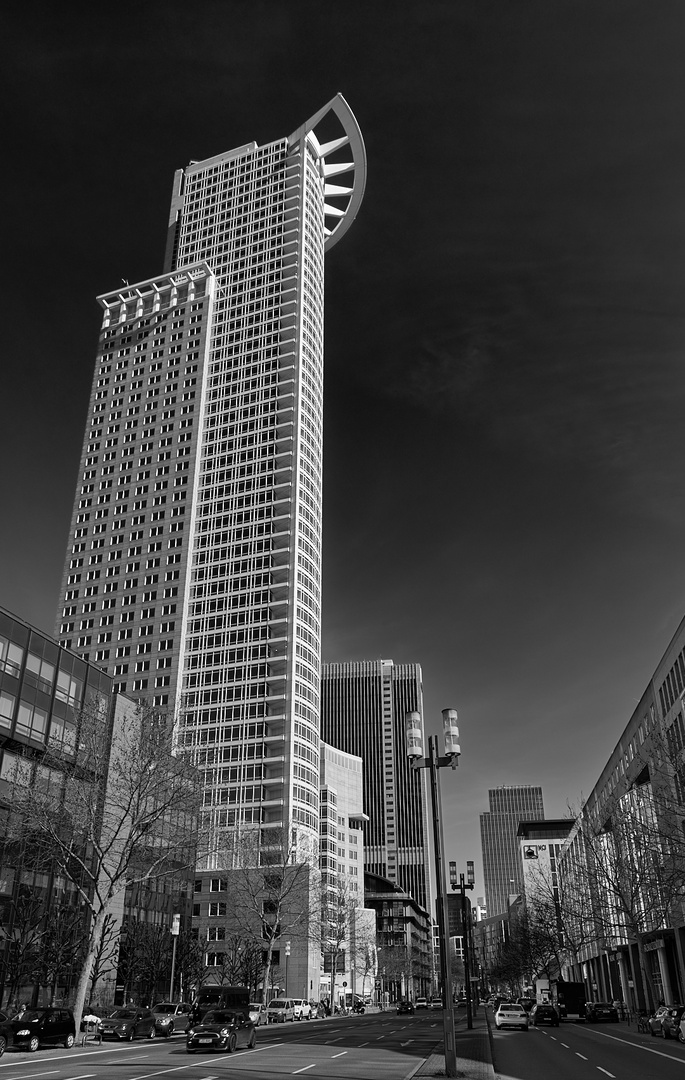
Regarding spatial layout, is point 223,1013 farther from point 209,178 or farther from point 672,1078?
point 209,178

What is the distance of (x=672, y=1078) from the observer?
22781 millimetres

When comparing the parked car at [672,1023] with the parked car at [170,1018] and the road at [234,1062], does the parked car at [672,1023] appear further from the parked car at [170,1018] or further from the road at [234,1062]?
the parked car at [170,1018]

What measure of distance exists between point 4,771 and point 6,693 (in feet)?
17.1

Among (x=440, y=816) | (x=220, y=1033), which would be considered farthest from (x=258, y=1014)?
(x=440, y=816)

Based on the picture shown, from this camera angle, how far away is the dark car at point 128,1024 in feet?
133

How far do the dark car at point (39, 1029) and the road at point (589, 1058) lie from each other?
62.2ft

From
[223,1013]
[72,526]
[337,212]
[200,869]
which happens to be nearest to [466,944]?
[223,1013]

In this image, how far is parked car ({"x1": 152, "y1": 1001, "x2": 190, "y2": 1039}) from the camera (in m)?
45.6

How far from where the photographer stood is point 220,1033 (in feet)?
102

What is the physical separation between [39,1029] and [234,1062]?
11928 mm

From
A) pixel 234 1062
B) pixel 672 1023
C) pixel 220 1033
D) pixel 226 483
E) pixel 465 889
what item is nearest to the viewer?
pixel 234 1062

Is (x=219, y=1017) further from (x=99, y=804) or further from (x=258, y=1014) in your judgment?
(x=258, y=1014)

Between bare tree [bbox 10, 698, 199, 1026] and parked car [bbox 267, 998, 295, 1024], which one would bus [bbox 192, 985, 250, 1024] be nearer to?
bare tree [bbox 10, 698, 199, 1026]

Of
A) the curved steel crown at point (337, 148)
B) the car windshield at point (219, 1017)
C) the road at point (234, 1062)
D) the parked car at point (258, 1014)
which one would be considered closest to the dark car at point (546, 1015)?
the parked car at point (258, 1014)
